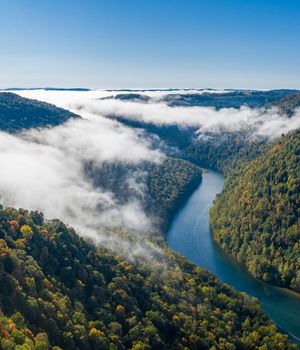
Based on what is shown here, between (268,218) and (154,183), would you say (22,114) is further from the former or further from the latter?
(268,218)

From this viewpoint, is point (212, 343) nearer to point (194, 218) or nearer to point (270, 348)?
point (270, 348)

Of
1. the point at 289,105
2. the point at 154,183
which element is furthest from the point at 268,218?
the point at 289,105

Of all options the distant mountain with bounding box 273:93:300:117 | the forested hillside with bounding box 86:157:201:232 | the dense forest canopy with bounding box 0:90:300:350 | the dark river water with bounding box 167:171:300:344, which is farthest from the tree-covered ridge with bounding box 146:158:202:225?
the distant mountain with bounding box 273:93:300:117

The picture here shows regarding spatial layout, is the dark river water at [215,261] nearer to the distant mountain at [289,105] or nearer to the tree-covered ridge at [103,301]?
the tree-covered ridge at [103,301]

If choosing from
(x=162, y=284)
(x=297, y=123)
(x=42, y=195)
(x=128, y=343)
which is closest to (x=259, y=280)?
(x=162, y=284)

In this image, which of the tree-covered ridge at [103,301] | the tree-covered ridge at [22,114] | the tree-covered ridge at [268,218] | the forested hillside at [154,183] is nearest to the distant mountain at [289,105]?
the forested hillside at [154,183]
